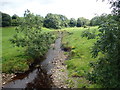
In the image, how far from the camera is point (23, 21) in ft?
113

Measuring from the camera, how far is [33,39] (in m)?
31.3

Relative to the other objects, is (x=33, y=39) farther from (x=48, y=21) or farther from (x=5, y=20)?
(x=48, y=21)

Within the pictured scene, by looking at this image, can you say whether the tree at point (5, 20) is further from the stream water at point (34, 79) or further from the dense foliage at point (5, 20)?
the stream water at point (34, 79)

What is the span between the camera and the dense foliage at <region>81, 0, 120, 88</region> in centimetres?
1119

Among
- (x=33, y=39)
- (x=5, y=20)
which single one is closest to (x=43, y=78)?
(x=33, y=39)

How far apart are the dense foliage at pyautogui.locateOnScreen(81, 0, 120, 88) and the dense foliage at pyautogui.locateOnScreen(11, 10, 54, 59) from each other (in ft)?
60.7

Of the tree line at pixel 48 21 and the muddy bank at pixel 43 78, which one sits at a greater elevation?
the tree line at pixel 48 21

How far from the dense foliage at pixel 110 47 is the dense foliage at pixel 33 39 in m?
18.5

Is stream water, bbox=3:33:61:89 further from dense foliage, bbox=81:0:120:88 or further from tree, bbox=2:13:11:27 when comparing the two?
tree, bbox=2:13:11:27

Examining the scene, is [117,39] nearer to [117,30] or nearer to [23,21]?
[117,30]

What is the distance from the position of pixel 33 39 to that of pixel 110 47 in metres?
22.2

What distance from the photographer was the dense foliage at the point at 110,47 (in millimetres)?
11188

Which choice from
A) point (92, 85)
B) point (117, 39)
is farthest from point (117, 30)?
point (92, 85)

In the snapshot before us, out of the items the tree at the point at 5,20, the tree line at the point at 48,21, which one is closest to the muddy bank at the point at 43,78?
the tree line at the point at 48,21
